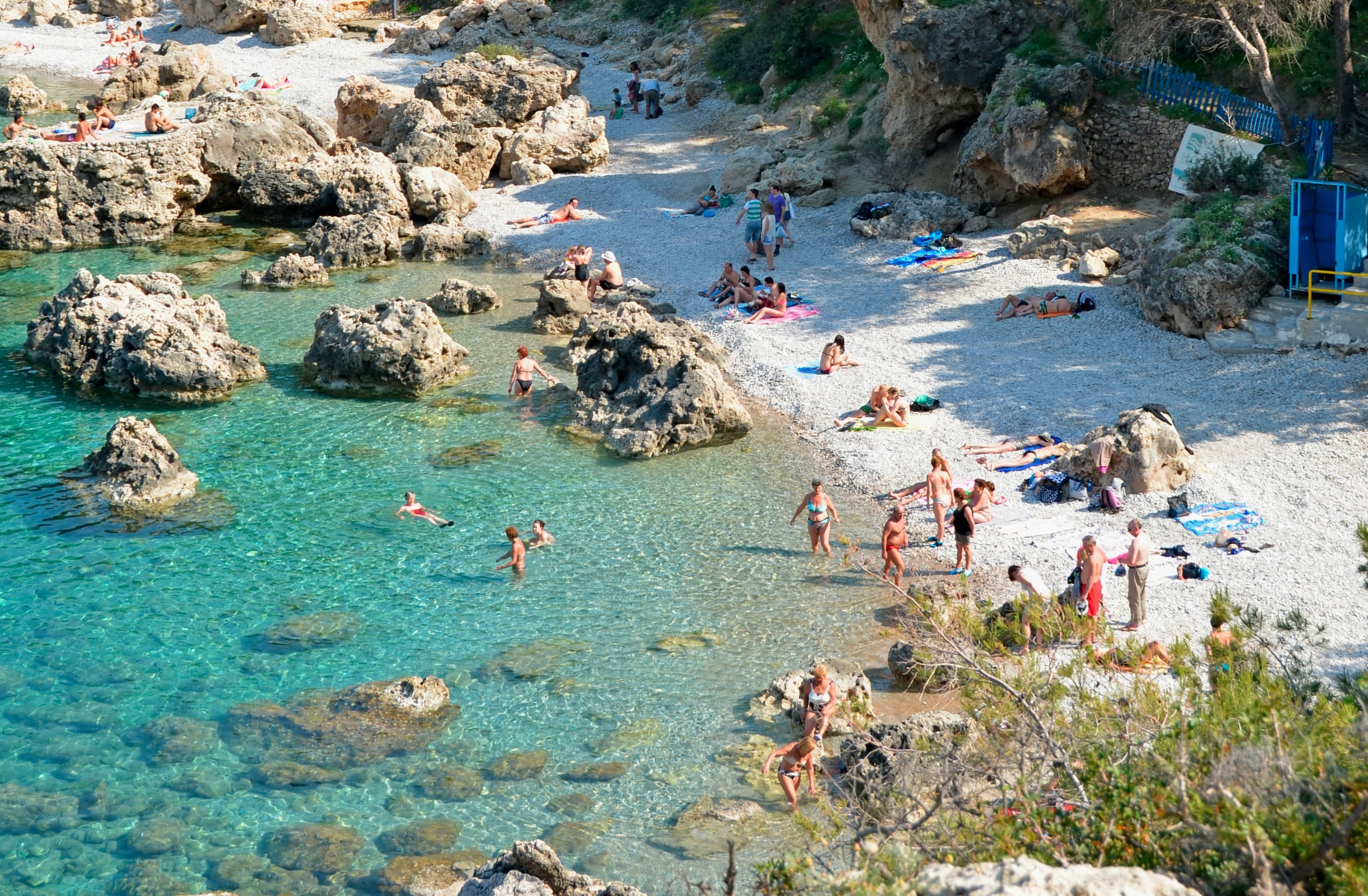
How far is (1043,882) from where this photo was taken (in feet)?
19.3

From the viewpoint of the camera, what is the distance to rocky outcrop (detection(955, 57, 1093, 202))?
24781 mm

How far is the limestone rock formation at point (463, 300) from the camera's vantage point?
2509cm

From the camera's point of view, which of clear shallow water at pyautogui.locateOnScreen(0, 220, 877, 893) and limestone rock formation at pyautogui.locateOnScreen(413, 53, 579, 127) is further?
limestone rock formation at pyautogui.locateOnScreen(413, 53, 579, 127)

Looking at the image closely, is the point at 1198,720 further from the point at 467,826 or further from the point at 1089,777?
the point at 467,826

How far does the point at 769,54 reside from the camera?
1464 inches

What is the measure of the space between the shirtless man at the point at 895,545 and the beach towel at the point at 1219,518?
3.62m

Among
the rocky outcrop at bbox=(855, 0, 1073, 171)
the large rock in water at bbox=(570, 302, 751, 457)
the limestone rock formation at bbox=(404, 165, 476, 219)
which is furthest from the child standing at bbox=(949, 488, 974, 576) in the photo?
the limestone rock formation at bbox=(404, 165, 476, 219)

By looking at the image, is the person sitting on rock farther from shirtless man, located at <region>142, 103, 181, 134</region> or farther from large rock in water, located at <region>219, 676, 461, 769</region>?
large rock in water, located at <region>219, 676, 461, 769</region>

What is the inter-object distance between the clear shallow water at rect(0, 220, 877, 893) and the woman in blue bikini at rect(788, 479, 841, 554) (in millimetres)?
292

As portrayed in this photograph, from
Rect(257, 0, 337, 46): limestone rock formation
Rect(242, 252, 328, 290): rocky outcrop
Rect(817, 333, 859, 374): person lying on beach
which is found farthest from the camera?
Rect(257, 0, 337, 46): limestone rock formation

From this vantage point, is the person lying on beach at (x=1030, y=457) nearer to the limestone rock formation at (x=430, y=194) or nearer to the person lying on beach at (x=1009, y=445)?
the person lying on beach at (x=1009, y=445)

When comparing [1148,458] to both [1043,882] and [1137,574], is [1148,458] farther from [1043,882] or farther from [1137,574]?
[1043,882]

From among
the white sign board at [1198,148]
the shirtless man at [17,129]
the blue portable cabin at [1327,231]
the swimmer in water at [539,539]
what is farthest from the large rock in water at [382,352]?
the shirtless man at [17,129]

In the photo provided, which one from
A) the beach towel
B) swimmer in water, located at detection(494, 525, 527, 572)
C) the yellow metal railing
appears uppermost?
the yellow metal railing
